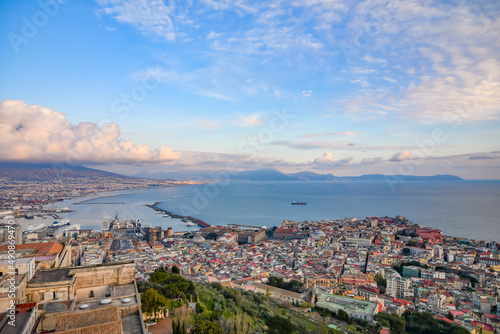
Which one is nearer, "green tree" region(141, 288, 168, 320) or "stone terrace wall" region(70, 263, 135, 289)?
"green tree" region(141, 288, 168, 320)

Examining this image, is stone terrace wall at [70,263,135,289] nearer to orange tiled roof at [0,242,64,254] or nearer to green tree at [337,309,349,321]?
orange tiled roof at [0,242,64,254]

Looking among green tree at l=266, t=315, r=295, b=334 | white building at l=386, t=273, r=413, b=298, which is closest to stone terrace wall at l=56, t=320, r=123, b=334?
green tree at l=266, t=315, r=295, b=334

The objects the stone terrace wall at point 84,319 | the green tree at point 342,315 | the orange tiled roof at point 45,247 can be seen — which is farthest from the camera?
the green tree at point 342,315

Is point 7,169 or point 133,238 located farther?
point 7,169

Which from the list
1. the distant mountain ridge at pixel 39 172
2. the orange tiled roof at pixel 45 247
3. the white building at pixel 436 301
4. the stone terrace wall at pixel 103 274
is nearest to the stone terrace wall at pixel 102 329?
the stone terrace wall at pixel 103 274

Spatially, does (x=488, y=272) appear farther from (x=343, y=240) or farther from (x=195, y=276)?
(x=195, y=276)

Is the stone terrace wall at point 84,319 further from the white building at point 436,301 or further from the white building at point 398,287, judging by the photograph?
the white building at point 398,287

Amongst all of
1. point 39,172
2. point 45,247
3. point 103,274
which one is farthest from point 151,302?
point 39,172

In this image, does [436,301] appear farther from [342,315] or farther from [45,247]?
[45,247]

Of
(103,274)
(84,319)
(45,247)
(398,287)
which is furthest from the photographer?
(398,287)

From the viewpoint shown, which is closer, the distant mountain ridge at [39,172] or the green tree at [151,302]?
the green tree at [151,302]

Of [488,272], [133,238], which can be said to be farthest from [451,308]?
[133,238]
